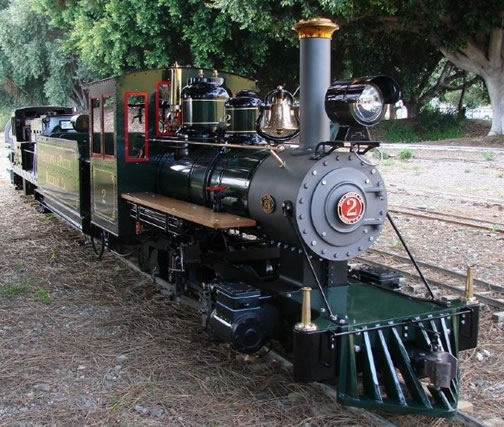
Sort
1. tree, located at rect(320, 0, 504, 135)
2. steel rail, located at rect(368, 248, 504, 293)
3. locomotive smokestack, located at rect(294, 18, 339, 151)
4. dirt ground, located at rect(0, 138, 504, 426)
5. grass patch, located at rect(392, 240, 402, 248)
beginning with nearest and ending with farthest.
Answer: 1. dirt ground, located at rect(0, 138, 504, 426)
2. locomotive smokestack, located at rect(294, 18, 339, 151)
3. steel rail, located at rect(368, 248, 504, 293)
4. grass patch, located at rect(392, 240, 402, 248)
5. tree, located at rect(320, 0, 504, 135)

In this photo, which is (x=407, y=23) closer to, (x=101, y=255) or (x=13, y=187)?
(x=13, y=187)

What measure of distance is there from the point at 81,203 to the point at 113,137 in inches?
75.9

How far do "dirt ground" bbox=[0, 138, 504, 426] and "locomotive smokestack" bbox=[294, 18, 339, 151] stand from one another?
1.84 metres

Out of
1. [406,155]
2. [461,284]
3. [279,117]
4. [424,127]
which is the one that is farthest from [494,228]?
[424,127]

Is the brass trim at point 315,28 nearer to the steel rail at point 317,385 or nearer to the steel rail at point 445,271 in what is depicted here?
the steel rail at point 317,385

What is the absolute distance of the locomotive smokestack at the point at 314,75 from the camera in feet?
14.7

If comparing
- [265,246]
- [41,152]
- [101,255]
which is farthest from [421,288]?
[41,152]

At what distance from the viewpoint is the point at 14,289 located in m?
6.78

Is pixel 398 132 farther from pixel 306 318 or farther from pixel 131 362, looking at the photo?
pixel 306 318

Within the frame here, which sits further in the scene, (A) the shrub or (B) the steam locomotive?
(A) the shrub

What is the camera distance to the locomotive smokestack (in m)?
4.47

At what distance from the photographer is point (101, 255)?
27.4ft

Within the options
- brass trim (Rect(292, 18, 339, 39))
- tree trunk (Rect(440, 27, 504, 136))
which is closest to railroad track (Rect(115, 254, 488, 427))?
brass trim (Rect(292, 18, 339, 39))

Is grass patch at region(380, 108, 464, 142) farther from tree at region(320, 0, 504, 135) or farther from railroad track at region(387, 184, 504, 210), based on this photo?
railroad track at region(387, 184, 504, 210)
